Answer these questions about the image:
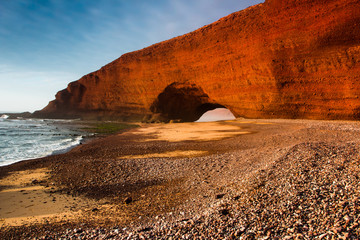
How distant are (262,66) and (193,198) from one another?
27.5 metres

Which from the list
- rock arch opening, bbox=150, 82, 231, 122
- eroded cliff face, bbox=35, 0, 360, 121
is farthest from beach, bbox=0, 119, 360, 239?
rock arch opening, bbox=150, 82, 231, 122

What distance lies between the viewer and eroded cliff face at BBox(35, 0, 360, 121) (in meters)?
22.3

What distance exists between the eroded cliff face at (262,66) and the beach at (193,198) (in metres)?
20.1

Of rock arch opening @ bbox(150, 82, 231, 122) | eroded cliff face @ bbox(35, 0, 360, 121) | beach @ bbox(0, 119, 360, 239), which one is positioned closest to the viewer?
beach @ bbox(0, 119, 360, 239)

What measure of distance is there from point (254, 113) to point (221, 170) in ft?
82.3

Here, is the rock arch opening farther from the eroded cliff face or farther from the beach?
the beach

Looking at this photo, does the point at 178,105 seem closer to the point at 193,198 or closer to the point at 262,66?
the point at 262,66

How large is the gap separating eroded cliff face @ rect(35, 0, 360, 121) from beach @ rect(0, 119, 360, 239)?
20.1 m

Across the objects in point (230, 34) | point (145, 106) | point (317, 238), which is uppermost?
point (230, 34)

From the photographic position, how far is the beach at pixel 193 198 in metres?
3.56

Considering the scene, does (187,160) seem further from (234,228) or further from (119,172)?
(234,228)

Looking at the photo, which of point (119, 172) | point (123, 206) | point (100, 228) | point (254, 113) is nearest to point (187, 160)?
point (119, 172)

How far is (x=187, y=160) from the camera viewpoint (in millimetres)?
8727

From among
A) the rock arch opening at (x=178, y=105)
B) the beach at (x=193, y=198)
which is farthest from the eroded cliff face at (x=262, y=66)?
the beach at (x=193, y=198)
